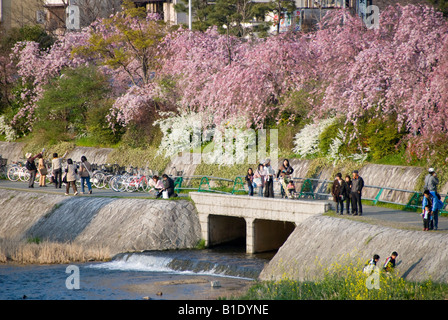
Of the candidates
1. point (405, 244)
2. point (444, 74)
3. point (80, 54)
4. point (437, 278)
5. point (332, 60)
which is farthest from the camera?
point (80, 54)

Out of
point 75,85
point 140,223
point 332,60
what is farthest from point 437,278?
point 75,85

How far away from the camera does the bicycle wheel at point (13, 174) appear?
3956 cm

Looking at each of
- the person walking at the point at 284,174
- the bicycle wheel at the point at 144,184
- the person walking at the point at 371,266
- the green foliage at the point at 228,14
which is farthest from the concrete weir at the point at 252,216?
the green foliage at the point at 228,14

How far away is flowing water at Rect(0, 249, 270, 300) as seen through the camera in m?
21.9

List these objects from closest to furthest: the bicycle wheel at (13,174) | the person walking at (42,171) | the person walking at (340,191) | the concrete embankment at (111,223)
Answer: the person walking at (340,191) < the concrete embankment at (111,223) < the person walking at (42,171) < the bicycle wheel at (13,174)

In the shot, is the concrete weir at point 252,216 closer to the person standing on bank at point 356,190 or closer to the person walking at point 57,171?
the person standing on bank at point 356,190

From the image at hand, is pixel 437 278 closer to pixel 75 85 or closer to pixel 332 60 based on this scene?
pixel 332 60

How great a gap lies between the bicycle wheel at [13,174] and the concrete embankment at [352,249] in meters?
20.5

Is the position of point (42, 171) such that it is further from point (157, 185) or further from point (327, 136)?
point (327, 136)

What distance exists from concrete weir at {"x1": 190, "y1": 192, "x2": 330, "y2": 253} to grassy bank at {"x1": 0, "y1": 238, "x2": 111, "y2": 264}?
14.0 ft

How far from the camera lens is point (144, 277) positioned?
24.4m

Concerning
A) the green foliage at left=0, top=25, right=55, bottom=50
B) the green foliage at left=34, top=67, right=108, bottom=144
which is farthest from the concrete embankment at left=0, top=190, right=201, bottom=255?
the green foliage at left=0, top=25, right=55, bottom=50

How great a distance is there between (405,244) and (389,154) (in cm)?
994

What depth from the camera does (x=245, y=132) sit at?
35.4 m
